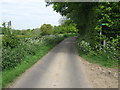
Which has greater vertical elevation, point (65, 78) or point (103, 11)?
point (103, 11)

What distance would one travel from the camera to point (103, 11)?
12.1 metres

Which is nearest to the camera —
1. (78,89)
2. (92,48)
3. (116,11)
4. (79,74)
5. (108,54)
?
(78,89)

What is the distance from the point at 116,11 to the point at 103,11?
43.8 inches

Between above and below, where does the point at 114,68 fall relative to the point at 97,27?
below

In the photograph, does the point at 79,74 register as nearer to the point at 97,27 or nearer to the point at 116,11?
the point at 97,27

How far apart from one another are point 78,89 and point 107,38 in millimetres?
7897

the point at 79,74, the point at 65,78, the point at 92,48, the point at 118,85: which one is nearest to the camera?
the point at 118,85

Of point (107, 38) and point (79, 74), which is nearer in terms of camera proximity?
point (79, 74)

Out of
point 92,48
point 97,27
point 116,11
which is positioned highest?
point 116,11

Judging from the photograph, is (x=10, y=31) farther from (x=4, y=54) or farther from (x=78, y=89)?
(x=78, y=89)

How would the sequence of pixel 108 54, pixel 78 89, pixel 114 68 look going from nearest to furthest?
pixel 78 89 → pixel 114 68 → pixel 108 54

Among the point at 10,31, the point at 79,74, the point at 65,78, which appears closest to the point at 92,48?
the point at 79,74

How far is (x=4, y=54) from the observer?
8.81 meters

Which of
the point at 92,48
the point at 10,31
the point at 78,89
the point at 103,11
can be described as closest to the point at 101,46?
the point at 92,48
